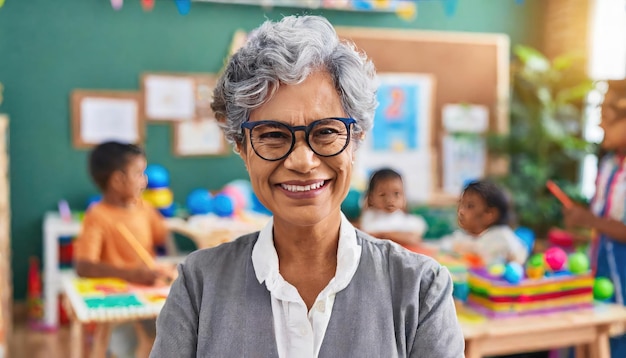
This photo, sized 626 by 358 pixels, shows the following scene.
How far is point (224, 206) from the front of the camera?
10.6 ft

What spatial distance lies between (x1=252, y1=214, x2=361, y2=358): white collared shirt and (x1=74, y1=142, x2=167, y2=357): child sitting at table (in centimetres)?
119

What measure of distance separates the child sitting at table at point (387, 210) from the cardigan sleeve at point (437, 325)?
0.16 meters

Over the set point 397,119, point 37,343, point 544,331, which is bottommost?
point 37,343

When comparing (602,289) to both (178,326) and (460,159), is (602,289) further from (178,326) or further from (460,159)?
(460,159)

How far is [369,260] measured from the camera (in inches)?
49.8

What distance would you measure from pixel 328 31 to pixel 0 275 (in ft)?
10.3

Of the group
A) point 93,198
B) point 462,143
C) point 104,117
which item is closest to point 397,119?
point 462,143

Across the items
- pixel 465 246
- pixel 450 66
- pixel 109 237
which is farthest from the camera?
pixel 450 66

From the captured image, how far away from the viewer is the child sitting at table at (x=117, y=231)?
2.40 metres

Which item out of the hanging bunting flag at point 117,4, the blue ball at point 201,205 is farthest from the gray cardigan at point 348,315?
the hanging bunting flag at point 117,4

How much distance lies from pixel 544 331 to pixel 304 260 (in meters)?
1.13

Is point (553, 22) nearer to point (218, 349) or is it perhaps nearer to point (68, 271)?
point (68, 271)

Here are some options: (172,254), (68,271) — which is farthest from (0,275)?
(172,254)

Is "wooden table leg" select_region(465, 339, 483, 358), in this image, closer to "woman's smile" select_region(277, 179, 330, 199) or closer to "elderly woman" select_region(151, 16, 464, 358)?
"elderly woman" select_region(151, 16, 464, 358)
